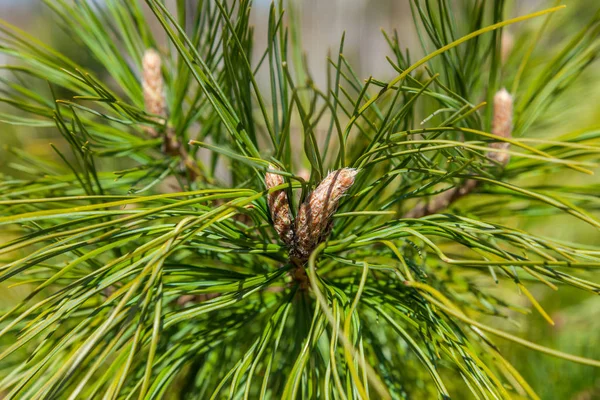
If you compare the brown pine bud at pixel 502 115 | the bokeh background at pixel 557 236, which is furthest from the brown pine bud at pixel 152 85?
the brown pine bud at pixel 502 115

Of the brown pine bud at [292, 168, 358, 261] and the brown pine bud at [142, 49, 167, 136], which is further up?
the brown pine bud at [142, 49, 167, 136]

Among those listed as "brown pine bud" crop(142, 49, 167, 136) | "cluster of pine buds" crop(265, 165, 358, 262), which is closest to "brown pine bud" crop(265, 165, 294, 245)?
"cluster of pine buds" crop(265, 165, 358, 262)

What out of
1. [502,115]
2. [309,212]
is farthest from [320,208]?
[502,115]

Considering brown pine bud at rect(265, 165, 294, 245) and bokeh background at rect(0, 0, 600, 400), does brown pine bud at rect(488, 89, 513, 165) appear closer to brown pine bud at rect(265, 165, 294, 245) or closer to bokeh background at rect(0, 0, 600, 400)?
bokeh background at rect(0, 0, 600, 400)

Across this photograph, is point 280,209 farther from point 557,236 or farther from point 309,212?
point 557,236

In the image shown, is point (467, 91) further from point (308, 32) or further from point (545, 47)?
point (308, 32)
